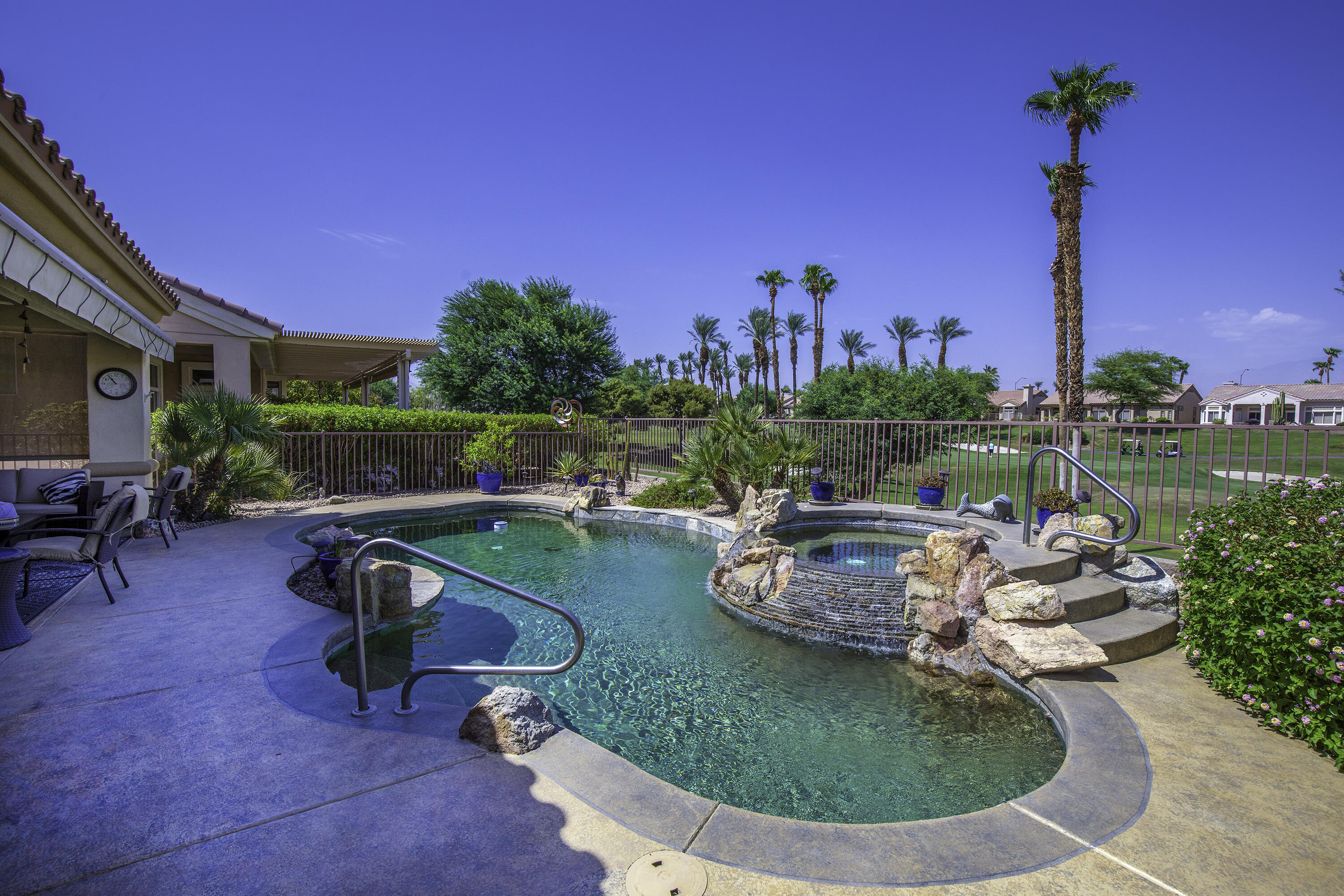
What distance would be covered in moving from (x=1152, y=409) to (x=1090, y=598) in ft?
233

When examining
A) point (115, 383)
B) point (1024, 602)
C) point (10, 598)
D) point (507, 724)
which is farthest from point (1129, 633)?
point (115, 383)

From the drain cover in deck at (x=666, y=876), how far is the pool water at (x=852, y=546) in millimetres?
3997

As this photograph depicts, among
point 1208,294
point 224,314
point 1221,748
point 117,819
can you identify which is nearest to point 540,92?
point 224,314

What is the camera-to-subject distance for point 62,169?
4.57 metres

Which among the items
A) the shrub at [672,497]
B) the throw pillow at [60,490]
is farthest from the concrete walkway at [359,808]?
the shrub at [672,497]

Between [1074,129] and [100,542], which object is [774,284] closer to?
[1074,129]

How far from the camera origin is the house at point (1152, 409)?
169 ft

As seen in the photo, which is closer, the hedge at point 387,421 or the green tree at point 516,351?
the hedge at point 387,421

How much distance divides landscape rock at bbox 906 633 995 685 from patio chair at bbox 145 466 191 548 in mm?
8066

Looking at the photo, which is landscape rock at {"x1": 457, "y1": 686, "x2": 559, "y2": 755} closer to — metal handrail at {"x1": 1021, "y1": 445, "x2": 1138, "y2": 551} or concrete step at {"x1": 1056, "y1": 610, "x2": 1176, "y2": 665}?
concrete step at {"x1": 1056, "y1": 610, "x2": 1176, "y2": 665}

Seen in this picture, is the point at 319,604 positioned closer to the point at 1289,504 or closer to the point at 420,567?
the point at 420,567

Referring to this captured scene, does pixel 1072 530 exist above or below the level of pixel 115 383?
below

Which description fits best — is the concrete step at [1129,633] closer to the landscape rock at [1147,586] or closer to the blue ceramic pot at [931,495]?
the landscape rock at [1147,586]

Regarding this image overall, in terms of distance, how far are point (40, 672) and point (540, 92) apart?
11.2 m
